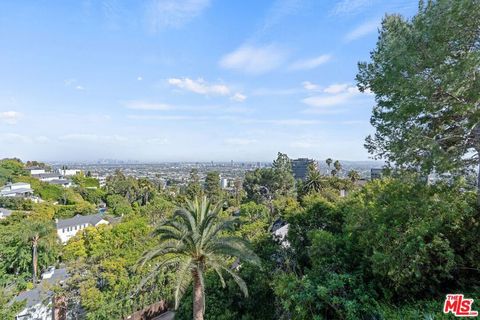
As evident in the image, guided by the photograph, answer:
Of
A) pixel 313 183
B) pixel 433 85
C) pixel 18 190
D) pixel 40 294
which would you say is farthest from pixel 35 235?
pixel 18 190

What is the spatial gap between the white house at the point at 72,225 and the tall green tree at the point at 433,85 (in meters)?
36.9

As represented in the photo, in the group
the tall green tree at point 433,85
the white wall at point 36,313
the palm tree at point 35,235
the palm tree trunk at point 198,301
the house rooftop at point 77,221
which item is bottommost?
the white wall at point 36,313

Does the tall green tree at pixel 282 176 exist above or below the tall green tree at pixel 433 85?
below

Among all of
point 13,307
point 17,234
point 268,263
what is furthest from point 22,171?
point 268,263

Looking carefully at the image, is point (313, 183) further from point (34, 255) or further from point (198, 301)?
point (34, 255)

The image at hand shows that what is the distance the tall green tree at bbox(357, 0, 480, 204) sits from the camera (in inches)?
223

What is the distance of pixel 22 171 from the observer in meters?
73.9

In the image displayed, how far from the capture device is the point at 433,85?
608cm

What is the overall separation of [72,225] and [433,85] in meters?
42.0

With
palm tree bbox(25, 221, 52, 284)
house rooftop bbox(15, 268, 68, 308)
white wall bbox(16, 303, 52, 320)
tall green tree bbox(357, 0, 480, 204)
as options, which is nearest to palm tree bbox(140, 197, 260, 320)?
tall green tree bbox(357, 0, 480, 204)

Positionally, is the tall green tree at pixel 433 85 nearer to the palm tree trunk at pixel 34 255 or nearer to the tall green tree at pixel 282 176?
the palm tree trunk at pixel 34 255

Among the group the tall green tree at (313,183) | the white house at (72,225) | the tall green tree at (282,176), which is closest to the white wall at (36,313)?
the white house at (72,225)

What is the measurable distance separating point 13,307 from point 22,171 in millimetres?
77136

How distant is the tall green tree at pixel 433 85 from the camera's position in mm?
5668
